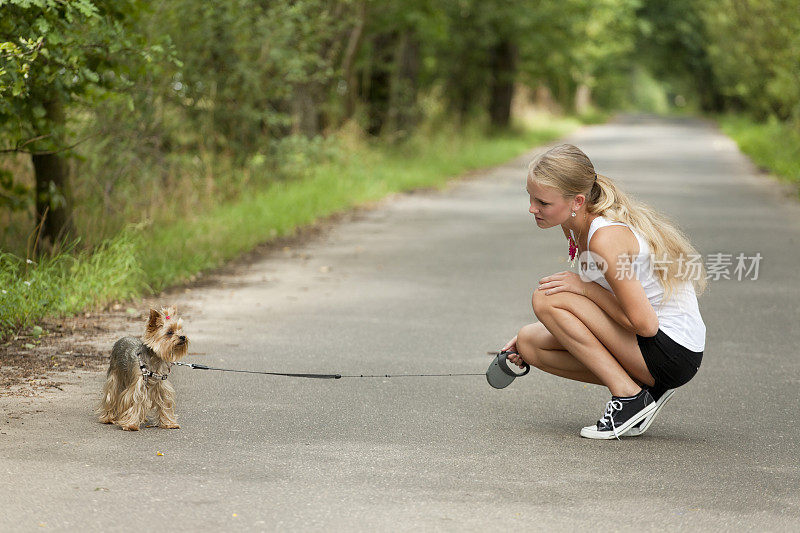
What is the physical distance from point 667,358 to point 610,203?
827mm

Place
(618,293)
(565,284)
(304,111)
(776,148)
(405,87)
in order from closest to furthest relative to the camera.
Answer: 1. (618,293)
2. (565,284)
3. (304,111)
4. (776,148)
5. (405,87)

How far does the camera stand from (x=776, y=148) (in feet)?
86.7

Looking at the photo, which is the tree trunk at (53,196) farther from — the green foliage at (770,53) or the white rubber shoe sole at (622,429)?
the green foliage at (770,53)

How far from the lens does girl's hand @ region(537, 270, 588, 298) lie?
5.62m

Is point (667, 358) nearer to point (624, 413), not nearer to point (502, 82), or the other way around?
point (624, 413)

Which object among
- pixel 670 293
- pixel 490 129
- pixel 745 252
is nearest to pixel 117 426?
pixel 670 293

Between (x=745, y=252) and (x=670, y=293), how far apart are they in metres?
7.93

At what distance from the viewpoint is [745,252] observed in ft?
42.5

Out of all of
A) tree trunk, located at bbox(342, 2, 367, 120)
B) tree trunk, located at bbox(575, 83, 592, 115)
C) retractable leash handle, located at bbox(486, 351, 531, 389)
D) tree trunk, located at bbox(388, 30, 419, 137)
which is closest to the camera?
retractable leash handle, located at bbox(486, 351, 531, 389)

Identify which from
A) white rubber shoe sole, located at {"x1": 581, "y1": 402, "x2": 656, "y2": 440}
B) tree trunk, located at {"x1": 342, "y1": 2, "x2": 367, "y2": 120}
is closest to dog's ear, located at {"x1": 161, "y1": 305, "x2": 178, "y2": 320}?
white rubber shoe sole, located at {"x1": 581, "y1": 402, "x2": 656, "y2": 440}

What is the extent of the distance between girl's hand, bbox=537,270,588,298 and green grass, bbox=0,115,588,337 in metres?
4.04

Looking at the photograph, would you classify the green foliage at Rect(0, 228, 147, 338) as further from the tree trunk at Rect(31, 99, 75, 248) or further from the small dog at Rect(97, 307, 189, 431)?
the small dog at Rect(97, 307, 189, 431)

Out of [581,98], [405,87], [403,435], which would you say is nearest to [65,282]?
[403,435]

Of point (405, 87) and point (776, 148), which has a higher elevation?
point (405, 87)
